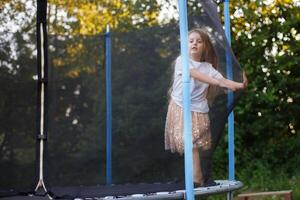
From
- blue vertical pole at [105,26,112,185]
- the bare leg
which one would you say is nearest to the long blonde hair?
the bare leg

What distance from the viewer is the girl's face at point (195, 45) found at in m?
2.68

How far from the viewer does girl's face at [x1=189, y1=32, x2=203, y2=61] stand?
2.68 meters

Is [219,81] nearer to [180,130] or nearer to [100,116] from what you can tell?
[180,130]

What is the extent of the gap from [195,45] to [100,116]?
1168 millimetres

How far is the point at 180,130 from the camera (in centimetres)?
280

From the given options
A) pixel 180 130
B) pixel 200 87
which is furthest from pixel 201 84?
pixel 180 130

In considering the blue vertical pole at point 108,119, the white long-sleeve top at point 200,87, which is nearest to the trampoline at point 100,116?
the blue vertical pole at point 108,119

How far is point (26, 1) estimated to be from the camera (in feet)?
11.1

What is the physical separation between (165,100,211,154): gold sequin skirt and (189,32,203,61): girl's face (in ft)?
0.89

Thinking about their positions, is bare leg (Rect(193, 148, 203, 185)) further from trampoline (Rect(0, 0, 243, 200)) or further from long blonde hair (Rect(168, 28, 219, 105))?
long blonde hair (Rect(168, 28, 219, 105))

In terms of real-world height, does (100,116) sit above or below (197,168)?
above

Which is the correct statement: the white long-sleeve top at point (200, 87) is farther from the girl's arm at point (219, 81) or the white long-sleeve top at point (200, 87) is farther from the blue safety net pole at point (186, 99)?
the blue safety net pole at point (186, 99)

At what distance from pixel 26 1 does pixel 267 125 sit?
9.31ft

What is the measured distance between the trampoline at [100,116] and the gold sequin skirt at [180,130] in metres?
0.08
